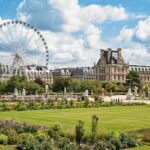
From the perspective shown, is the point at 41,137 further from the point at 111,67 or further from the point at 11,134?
the point at 111,67

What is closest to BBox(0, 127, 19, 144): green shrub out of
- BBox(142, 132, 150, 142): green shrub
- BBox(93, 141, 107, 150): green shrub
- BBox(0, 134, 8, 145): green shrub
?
BBox(0, 134, 8, 145): green shrub

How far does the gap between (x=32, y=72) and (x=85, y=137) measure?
456ft

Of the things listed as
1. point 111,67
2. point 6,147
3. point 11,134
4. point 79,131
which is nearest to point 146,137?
point 79,131

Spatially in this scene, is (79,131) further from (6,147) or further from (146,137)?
(146,137)

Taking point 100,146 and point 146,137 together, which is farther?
point 146,137

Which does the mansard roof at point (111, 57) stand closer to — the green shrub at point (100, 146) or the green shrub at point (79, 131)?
the green shrub at point (79, 131)

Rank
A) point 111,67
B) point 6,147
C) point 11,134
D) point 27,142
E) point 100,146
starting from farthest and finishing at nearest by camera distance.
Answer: point 111,67, point 11,134, point 6,147, point 27,142, point 100,146

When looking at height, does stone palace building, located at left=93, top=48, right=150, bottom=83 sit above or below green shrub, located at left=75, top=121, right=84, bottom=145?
above

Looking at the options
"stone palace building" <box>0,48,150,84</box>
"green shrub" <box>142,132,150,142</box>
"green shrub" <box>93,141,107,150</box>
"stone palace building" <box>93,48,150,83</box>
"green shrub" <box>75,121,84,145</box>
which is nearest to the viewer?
"green shrub" <box>93,141,107,150</box>

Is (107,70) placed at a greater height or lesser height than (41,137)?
greater

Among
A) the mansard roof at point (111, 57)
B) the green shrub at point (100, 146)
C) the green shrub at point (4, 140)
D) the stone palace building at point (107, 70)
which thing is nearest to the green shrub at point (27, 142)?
the green shrub at point (4, 140)

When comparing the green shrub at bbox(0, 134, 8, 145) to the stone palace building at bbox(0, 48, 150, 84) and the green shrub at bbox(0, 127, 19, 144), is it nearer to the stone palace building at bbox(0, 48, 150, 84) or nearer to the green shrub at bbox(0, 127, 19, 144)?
the green shrub at bbox(0, 127, 19, 144)

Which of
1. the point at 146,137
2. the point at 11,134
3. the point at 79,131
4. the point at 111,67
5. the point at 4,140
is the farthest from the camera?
the point at 111,67

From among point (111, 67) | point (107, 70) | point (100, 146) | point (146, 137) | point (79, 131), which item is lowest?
point (100, 146)
